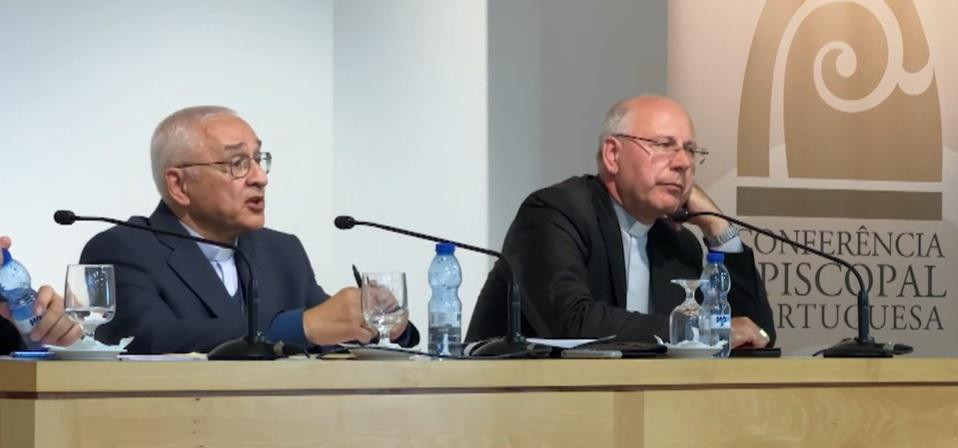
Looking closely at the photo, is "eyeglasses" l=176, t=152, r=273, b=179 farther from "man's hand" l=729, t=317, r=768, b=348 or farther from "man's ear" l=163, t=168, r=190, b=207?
"man's hand" l=729, t=317, r=768, b=348

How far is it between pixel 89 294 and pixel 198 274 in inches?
36.9

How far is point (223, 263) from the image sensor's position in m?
3.78

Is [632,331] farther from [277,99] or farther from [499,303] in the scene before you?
[277,99]

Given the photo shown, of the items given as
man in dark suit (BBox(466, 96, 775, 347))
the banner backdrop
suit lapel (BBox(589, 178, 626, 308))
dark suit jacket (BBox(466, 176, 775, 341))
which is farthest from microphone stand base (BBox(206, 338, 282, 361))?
the banner backdrop

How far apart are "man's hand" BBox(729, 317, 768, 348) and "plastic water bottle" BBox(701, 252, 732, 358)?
4 cm

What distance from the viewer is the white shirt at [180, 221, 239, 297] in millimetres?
3766

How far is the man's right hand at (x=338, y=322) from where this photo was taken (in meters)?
3.23

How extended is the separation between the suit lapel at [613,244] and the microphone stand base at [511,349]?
116 centimetres

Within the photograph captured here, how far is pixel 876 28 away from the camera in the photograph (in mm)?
5082

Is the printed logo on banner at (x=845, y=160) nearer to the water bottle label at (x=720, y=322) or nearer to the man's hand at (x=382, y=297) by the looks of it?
the water bottle label at (x=720, y=322)

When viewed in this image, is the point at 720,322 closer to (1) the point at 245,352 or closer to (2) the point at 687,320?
(2) the point at 687,320

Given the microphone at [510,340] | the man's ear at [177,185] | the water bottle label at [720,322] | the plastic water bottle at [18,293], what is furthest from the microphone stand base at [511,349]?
the man's ear at [177,185]

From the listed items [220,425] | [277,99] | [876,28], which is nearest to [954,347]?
[876,28]

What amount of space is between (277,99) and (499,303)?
6.05 feet
